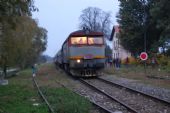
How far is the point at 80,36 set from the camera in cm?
3550

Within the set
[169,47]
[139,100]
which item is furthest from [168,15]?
[139,100]

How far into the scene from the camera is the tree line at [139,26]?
2486 inches

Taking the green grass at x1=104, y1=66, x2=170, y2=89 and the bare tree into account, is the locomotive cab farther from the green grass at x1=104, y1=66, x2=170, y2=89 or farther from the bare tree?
the bare tree

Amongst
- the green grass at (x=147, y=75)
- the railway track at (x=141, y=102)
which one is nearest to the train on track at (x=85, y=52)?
the green grass at (x=147, y=75)

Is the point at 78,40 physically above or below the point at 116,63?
above

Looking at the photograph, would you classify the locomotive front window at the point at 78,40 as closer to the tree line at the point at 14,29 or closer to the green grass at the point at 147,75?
the tree line at the point at 14,29

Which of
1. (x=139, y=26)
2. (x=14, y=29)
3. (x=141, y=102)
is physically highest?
(x=139, y=26)

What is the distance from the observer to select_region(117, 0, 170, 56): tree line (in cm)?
6313

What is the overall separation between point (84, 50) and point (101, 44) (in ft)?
4.73

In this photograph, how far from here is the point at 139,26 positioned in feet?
217

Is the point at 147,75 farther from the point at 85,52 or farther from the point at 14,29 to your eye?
the point at 14,29

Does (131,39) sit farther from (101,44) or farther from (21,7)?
(21,7)

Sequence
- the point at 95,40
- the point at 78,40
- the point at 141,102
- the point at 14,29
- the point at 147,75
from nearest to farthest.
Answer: the point at 141,102 < the point at 14,29 < the point at 78,40 < the point at 95,40 < the point at 147,75

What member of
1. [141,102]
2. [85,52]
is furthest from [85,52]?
[141,102]
